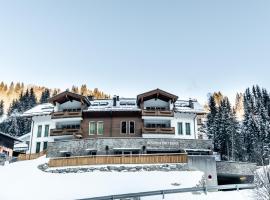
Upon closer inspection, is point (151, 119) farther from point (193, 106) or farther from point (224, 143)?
point (224, 143)

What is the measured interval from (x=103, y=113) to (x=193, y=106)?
1381cm

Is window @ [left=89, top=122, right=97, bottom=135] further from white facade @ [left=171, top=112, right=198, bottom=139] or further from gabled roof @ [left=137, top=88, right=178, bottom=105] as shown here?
white facade @ [left=171, top=112, right=198, bottom=139]

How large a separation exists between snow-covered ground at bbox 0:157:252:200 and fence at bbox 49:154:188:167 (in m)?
1.56

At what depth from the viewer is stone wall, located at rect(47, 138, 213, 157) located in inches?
1497

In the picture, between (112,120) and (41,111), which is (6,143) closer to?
(41,111)

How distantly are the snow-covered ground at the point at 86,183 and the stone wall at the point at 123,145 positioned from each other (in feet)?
16.3

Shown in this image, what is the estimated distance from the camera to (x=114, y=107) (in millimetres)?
46906

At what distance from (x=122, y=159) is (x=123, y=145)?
4258 mm

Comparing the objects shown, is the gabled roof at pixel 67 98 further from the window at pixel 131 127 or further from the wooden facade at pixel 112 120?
the window at pixel 131 127

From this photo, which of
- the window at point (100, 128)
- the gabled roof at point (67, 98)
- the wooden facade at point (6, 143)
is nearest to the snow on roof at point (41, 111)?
the gabled roof at point (67, 98)

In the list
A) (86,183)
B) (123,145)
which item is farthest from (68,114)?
(86,183)

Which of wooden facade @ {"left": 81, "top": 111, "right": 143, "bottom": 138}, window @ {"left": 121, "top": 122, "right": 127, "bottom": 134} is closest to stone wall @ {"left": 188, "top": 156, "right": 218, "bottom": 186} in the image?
wooden facade @ {"left": 81, "top": 111, "right": 143, "bottom": 138}

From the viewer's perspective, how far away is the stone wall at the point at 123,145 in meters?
38.0

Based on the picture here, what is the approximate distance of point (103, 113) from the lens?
46500 millimetres
